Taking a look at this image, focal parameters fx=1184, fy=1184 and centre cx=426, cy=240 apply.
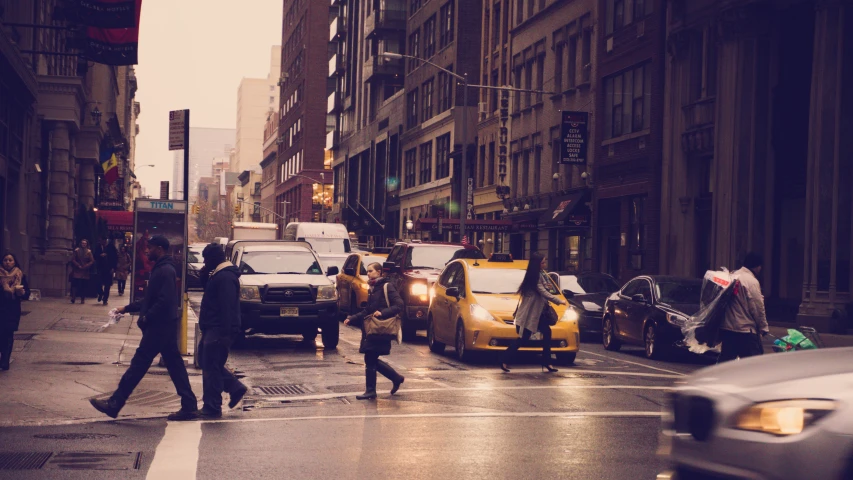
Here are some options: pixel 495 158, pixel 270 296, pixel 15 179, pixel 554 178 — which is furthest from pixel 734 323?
pixel 495 158

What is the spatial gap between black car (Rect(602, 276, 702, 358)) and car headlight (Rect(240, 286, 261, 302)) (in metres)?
7.20

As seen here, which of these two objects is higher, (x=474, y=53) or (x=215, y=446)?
(x=474, y=53)

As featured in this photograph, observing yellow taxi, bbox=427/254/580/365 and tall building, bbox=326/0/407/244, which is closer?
yellow taxi, bbox=427/254/580/365

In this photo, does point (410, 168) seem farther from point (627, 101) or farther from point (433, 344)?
point (433, 344)

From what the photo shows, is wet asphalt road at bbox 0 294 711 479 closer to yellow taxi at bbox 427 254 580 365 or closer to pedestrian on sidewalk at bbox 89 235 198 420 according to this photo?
pedestrian on sidewalk at bbox 89 235 198 420

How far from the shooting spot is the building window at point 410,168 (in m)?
74.1

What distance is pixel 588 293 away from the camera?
27859 millimetres

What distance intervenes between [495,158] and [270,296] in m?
35.6

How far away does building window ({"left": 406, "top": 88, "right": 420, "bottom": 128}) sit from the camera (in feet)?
244

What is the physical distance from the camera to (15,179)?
32344 millimetres

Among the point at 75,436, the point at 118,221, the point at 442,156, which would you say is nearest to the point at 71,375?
the point at 75,436

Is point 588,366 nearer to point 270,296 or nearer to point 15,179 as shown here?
point 270,296

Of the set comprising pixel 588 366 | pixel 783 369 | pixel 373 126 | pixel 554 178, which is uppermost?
pixel 373 126

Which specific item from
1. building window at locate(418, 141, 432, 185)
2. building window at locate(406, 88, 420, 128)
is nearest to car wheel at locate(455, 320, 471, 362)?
building window at locate(418, 141, 432, 185)
